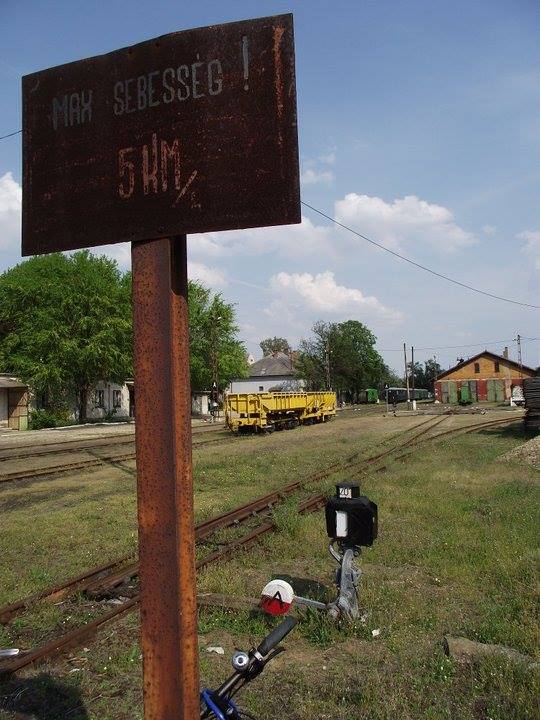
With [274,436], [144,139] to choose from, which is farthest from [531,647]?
[274,436]

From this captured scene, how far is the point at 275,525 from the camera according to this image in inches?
338

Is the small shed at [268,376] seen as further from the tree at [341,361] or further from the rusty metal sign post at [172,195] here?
the rusty metal sign post at [172,195]

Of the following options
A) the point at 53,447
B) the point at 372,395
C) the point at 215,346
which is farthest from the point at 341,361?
the point at 53,447

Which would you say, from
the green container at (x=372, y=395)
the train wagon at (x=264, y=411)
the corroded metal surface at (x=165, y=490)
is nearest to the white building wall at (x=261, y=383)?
the green container at (x=372, y=395)

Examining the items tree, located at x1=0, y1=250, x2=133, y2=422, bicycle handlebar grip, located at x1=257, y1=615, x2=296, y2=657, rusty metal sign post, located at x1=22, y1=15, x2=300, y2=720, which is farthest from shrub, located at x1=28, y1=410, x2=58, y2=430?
bicycle handlebar grip, located at x1=257, y1=615, x2=296, y2=657

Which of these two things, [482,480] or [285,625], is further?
[482,480]

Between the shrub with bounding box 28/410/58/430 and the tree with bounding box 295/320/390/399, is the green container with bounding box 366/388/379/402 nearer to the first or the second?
the tree with bounding box 295/320/390/399

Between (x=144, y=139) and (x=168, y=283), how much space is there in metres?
0.63

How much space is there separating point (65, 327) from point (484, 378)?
56851 mm

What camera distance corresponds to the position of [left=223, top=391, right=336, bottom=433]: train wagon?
91.5 feet

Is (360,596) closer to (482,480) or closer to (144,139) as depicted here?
(144,139)

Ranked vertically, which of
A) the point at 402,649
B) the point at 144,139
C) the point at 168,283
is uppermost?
the point at 144,139

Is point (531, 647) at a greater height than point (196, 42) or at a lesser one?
lesser

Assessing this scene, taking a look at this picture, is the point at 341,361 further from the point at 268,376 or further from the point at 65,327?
the point at 65,327
